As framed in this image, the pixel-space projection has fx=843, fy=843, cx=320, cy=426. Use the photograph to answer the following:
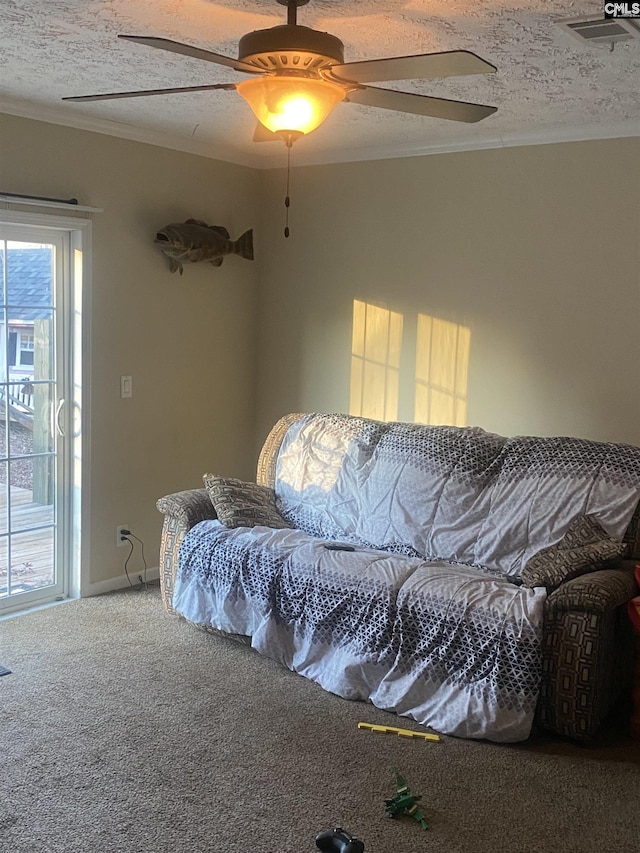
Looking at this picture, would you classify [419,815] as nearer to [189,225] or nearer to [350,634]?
[350,634]

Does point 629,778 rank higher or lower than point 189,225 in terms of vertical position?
lower

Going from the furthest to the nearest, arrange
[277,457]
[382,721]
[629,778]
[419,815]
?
[277,457] < [382,721] < [629,778] < [419,815]

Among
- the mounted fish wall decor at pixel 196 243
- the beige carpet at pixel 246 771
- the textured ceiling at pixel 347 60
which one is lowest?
the beige carpet at pixel 246 771

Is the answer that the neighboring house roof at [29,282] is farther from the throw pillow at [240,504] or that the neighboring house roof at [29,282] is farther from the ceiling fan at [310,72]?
the ceiling fan at [310,72]

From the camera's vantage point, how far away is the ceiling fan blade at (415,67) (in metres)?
1.98

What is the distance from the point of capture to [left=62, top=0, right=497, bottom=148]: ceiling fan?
205 centimetres

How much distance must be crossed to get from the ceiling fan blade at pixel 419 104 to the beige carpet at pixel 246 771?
2102 millimetres

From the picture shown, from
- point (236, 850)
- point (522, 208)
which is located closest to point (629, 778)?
point (236, 850)

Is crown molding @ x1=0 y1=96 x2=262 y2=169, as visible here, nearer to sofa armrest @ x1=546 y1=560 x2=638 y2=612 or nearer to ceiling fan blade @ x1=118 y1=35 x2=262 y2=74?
ceiling fan blade @ x1=118 y1=35 x2=262 y2=74

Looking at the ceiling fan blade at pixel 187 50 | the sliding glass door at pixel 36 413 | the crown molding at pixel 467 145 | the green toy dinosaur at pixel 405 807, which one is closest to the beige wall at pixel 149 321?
the sliding glass door at pixel 36 413

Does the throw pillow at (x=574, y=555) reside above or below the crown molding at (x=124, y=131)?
below

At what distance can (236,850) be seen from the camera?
7.91 feet

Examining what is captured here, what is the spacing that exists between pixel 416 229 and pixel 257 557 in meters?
2.07

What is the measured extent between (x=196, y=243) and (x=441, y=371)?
1.54 metres
